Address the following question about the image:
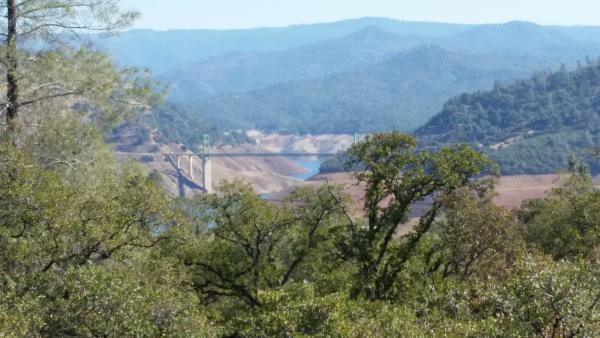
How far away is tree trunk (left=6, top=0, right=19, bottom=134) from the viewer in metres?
19.3

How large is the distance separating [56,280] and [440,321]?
7.63 m

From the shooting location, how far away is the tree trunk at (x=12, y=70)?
19.3 m

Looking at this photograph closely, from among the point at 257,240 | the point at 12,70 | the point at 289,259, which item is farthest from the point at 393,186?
the point at 12,70

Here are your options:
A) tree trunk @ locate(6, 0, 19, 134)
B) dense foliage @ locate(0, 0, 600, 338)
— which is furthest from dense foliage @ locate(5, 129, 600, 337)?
tree trunk @ locate(6, 0, 19, 134)

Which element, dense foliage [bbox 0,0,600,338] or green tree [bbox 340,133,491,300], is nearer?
dense foliage [bbox 0,0,600,338]

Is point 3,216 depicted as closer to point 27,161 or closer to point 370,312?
point 27,161

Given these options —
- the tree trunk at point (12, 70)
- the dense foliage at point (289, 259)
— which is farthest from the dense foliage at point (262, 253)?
the tree trunk at point (12, 70)

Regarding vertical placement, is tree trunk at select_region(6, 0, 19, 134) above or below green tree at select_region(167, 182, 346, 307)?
above

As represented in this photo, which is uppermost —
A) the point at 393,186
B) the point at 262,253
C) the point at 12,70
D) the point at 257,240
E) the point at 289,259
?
the point at 12,70

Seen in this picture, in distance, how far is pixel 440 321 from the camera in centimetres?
1695

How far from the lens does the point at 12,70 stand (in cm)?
1934

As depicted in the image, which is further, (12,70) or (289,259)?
(289,259)

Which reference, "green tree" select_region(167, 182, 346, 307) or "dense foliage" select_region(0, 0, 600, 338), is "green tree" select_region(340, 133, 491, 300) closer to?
"dense foliage" select_region(0, 0, 600, 338)

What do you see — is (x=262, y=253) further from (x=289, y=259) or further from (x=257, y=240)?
(x=289, y=259)
